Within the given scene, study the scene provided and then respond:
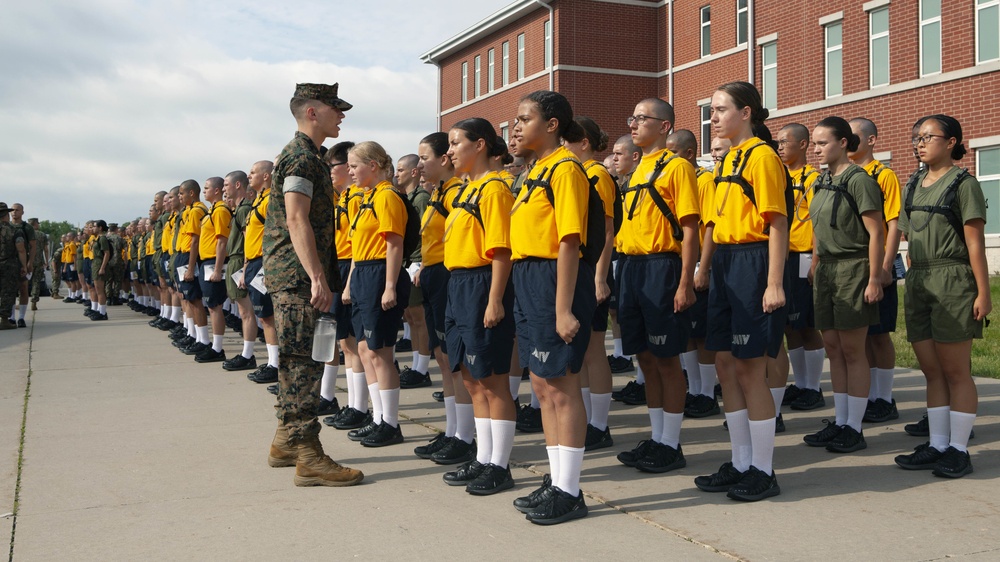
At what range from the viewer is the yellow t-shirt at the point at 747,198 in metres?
4.82

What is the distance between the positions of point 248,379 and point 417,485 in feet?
15.7

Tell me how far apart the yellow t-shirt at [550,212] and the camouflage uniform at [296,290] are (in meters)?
1.45

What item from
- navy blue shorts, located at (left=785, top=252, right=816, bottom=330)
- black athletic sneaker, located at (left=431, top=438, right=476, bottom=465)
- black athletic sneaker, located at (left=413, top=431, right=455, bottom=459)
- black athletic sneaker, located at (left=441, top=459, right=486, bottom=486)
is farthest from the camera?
navy blue shorts, located at (left=785, top=252, right=816, bottom=330)

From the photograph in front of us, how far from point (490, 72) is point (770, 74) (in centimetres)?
1381

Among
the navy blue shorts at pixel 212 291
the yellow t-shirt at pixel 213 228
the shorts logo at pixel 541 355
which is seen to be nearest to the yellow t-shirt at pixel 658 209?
the shorts logo at pixel 541 355

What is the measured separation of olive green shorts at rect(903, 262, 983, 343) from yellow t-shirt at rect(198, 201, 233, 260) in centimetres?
762

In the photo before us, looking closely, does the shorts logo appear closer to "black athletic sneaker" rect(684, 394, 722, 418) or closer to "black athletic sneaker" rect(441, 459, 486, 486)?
"black athletic sneaker" rect(441, 459, 486, 486)

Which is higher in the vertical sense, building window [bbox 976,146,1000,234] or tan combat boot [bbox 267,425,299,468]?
building window [bbox 976,146,1000,234]

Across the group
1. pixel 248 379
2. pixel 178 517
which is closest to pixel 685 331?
pixel 178 517

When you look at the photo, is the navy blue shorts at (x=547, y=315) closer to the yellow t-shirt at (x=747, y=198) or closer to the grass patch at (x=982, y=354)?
the yellow t-shirt at (x=747, y=198)

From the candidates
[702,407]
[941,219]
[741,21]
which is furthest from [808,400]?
[741,21]

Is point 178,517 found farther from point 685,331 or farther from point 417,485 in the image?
point 685,331

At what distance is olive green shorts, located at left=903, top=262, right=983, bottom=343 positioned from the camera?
212 inches

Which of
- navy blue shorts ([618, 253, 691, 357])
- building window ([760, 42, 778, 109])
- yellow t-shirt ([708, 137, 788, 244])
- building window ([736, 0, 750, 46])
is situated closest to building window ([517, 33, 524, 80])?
building window ([736, 0, 750, 46])
